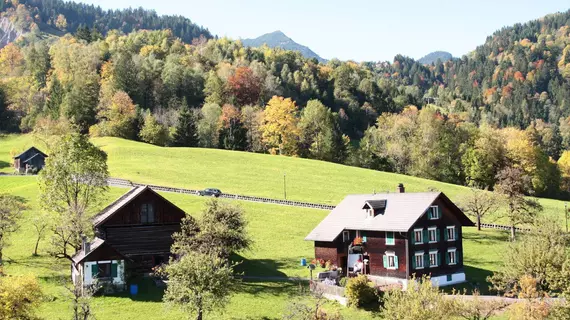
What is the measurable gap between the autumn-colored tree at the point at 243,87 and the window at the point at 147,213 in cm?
11617

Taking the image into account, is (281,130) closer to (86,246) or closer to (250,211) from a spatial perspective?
(250,211)

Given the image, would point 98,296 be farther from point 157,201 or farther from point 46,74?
point 46,74

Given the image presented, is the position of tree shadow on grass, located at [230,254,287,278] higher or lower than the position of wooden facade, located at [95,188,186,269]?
lower

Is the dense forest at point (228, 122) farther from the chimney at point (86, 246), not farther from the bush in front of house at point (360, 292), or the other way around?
the bush in front of house at point (360, 292)

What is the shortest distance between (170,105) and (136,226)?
349ft

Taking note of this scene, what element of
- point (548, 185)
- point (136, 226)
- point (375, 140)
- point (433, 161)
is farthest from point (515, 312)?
point (375, 140)

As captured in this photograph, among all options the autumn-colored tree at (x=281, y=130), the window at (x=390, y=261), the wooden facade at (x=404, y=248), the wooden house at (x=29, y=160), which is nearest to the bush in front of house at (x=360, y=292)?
the wooden facade at (x=404, y=248)

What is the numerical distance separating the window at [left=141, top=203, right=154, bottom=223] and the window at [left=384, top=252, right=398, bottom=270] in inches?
849

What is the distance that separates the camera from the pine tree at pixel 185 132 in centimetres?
13162

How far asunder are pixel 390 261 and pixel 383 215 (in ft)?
14.1

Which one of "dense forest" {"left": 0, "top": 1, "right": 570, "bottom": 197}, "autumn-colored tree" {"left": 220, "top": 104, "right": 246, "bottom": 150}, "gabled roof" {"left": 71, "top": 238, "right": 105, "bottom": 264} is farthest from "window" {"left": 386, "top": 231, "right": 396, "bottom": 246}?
"autumn-colored tree" {"left": 220, "top": 104, "right": 246, "bottom": 150}

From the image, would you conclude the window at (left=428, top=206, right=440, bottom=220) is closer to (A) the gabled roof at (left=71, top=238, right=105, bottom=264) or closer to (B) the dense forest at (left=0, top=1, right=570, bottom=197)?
(A) the gabled roof at (left=71, top=238, right=105, bottom=264)

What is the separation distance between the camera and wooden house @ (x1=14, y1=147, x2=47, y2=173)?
346 ft

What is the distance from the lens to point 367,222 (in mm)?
55469
